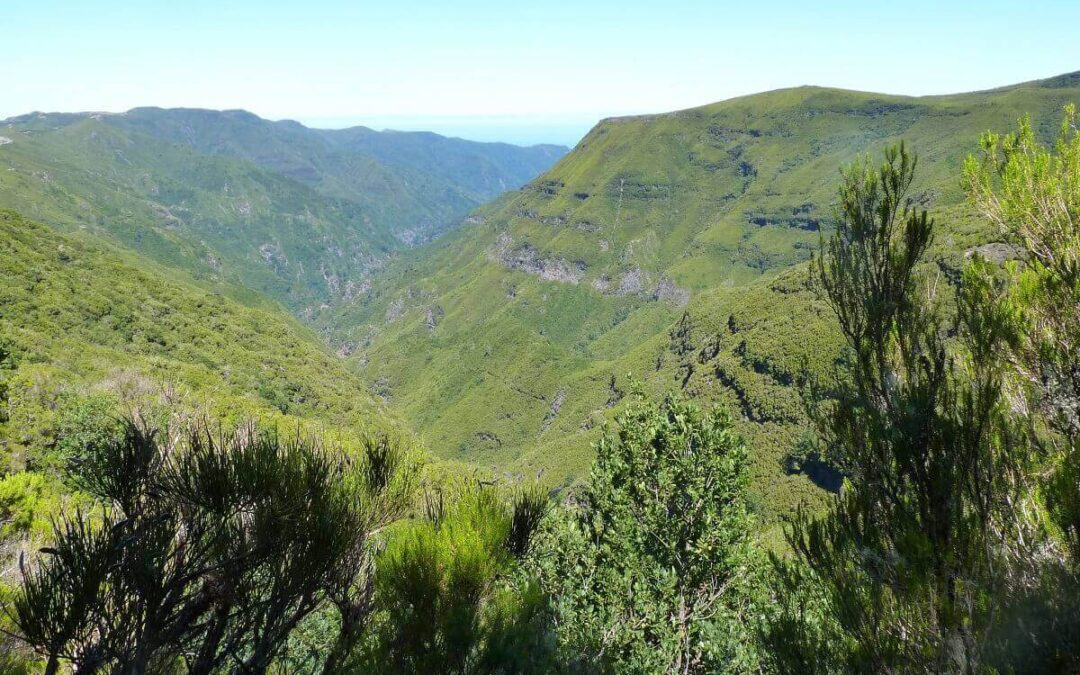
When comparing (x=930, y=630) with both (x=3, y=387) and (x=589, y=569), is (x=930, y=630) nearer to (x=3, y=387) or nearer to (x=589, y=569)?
(x=589, y=569)

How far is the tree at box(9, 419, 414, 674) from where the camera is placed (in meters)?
5.62

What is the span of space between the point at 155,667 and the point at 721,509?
11.0 metres

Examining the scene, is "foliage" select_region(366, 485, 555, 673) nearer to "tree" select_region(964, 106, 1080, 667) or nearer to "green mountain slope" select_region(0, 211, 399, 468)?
"tree" select_region(964, 106, 1080, 667)

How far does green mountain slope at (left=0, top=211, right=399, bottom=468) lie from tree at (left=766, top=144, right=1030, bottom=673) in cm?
3787

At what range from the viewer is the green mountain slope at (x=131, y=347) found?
40469mm

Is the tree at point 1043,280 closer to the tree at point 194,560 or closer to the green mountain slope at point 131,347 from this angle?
the tree at point 194,560

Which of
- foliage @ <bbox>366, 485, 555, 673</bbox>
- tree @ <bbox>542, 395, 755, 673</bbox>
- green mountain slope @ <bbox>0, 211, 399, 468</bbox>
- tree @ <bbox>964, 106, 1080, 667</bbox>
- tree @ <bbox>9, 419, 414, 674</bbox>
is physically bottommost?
green mountain slope @ <bbox>0, 211, 399, 468</bbox>

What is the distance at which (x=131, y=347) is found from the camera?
75562mm

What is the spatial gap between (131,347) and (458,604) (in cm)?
8723

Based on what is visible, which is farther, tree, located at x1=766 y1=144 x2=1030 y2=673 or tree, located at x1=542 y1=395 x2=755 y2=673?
tree, located at x1=542 y1=395 x2=755 y2=673

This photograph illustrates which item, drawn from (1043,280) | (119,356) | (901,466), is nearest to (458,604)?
(901,466)

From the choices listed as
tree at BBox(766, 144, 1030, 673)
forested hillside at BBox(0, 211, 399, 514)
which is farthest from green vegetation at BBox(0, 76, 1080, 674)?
forested hillside at BBox(0, 211, 399, 514)

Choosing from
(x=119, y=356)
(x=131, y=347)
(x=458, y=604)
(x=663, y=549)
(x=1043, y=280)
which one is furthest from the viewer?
(x=131, y=347)

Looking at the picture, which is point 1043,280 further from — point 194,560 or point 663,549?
point 194,560
